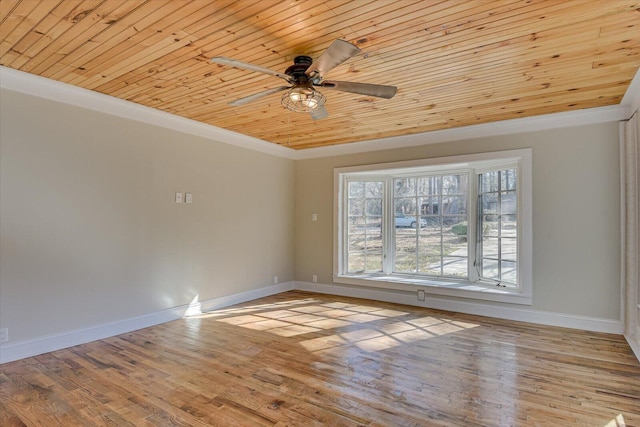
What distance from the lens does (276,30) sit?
2262 mm

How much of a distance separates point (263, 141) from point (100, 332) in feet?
10.8

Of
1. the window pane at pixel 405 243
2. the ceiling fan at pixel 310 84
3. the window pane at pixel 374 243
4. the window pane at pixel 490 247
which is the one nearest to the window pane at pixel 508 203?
the window pane at pixel 490 247

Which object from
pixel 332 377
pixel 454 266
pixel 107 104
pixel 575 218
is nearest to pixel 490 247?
pixel 454 266

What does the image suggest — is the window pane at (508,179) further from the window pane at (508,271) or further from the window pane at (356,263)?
the window pane at (356,263)

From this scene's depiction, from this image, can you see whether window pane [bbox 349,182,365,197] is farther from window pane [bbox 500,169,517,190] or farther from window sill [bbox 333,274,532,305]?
window pane [bbox 500,169,517,190]

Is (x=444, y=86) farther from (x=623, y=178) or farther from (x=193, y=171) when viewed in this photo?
(x=193, y=171)

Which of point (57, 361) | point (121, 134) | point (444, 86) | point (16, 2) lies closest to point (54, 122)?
point (121, 134)

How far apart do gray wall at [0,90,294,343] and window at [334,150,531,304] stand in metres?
1.76

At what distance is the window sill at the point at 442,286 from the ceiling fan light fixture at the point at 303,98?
3.14m

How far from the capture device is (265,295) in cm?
545

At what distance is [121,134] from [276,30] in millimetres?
2358

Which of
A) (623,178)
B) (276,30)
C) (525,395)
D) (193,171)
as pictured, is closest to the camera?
(276,30)

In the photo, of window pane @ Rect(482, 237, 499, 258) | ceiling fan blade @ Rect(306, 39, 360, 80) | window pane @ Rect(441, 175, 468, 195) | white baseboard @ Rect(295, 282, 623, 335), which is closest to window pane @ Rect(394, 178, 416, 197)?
window pane @ Rect(441, 175, 468, 195)

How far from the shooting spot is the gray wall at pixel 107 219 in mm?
2994
